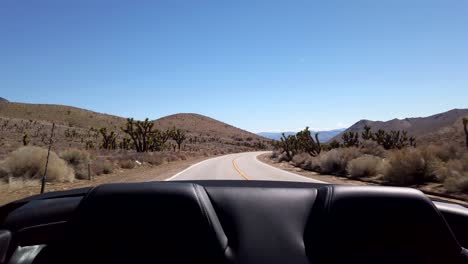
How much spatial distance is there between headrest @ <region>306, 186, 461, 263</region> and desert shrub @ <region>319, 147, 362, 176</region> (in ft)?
85.7

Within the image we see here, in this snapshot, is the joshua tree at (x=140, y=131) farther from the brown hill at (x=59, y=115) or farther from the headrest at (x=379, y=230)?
the brown hill at (x=59, y=115)

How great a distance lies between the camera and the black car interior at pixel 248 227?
7.54 ft

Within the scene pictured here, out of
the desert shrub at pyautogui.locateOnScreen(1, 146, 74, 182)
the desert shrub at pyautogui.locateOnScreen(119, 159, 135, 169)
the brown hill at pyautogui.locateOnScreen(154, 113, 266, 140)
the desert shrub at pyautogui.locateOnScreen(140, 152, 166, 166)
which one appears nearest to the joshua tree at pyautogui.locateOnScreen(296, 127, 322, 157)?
the desert shrub at pyautogui.locateOnScreen(140, 152, 166, 166)

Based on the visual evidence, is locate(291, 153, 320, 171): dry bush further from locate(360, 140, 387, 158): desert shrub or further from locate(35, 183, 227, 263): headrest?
locate(35, 183, 227, 263): headrest

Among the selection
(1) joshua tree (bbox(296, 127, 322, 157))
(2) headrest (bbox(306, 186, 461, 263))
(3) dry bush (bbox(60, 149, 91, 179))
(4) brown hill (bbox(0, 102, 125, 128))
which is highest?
(4) brown hill (bbox(0, 102, 125, 128))

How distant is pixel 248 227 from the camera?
2.42 meters

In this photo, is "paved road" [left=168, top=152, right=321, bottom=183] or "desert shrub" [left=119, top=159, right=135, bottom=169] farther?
"desert shrub" [left=119, top=159, right=135, bottom=169]

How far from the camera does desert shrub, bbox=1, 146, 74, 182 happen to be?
1972 cm

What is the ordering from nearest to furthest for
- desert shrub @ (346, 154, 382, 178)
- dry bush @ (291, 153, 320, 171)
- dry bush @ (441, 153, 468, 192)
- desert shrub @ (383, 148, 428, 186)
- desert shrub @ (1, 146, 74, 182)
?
dry bush @ (441, 153, 468, 192) < desert shrub @ (1, 146, 74, 182) < desert shrub @ (383, 148, 428, 186) < desert shrub @ (346, 154, 382, 178) < dry bush @ (291, 153, 320, 171)

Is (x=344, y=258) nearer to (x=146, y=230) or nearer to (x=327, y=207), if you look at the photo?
(x=327, y=207)

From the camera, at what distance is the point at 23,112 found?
115 m

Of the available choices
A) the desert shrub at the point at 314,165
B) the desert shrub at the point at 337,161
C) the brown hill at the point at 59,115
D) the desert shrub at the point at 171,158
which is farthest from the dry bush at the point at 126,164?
the brown hill at the point at 59,115

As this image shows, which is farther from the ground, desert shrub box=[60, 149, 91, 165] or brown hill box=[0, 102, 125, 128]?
brown hill box=[0, 102, 125, 128]

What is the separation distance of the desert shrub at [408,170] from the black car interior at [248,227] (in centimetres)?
1887
